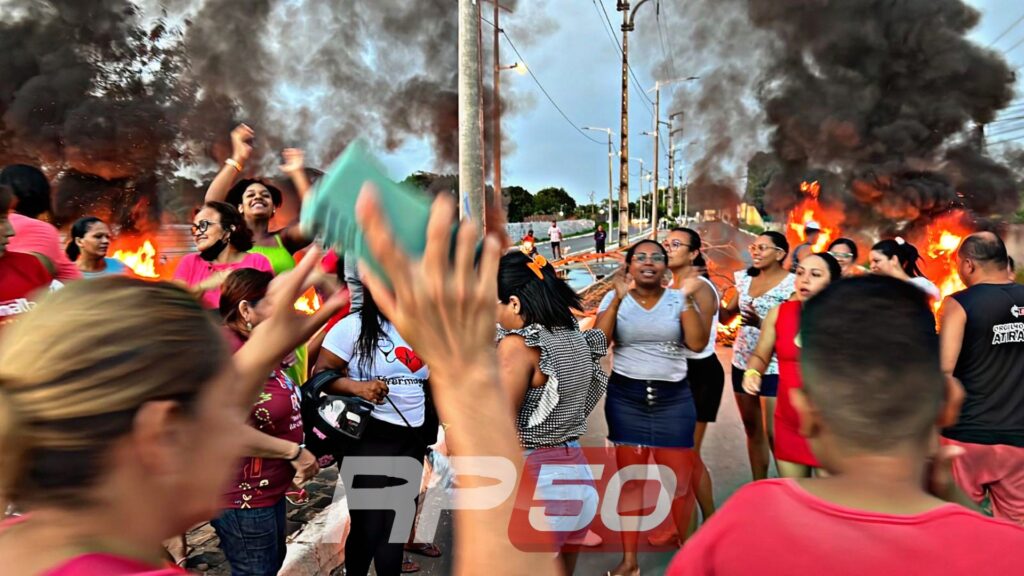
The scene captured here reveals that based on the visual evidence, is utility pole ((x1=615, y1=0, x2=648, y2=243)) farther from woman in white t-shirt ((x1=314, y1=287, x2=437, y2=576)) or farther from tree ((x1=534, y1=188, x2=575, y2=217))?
tree ((x1=534, y1=188, x2=575, y2=217))

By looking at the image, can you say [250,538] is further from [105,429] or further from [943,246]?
[943,246]

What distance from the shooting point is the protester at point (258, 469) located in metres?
2.41

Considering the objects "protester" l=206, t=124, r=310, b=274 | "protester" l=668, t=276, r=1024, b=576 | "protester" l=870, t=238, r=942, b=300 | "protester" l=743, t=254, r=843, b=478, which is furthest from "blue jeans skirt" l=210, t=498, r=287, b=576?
"protester" l=870, t=238, r=942, b=300

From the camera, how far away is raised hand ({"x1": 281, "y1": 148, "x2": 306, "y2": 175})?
2.60 m

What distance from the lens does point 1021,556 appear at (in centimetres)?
103

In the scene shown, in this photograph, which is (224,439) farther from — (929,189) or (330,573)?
(929,189)

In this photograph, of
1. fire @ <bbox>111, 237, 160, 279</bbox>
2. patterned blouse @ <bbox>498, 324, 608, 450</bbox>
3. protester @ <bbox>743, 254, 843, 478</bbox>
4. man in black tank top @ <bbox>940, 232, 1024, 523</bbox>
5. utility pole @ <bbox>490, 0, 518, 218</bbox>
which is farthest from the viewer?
utility pole @ <bbox>490, 0, 518, 218</bbox>

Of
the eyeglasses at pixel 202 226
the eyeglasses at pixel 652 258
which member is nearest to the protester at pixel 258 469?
the eyeglasses at pixel 202 226

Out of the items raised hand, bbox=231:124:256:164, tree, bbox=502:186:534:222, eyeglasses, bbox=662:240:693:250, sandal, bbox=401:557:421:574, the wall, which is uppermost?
tree, bbox=502:186:534:222

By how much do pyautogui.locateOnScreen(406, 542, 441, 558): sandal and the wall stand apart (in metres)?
33.3

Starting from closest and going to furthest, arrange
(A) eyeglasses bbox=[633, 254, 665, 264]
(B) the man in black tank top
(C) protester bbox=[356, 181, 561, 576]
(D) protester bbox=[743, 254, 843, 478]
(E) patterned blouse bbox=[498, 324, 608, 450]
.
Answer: (C) protester bbox=[356, 181, 561, 576] → (E) patterned blouse bbox=[498, 324, 608, 450] → (B) the man in black tank top → (D) protester bbox=[743, 254, 843, 478] → (A) eyeglasses bbox=[633, 254, 665, 264]

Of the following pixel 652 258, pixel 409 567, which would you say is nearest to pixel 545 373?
pixel 652 258

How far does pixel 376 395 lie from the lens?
293 cm

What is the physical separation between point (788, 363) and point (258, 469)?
283 centimetres
